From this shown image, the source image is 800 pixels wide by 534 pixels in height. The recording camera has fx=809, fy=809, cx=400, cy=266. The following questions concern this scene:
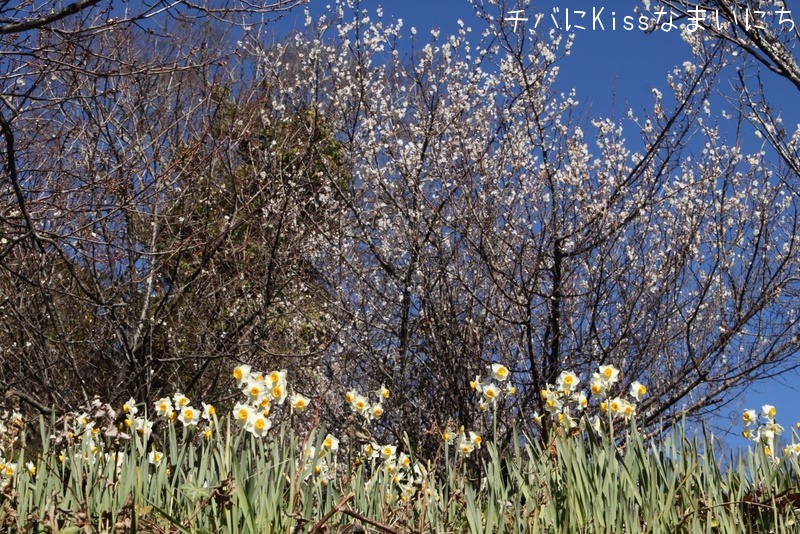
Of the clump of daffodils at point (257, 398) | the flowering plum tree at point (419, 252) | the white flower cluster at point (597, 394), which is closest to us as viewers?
the clump of daffodils at point (257, 398)

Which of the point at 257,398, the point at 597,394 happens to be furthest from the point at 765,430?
the point at 257,398

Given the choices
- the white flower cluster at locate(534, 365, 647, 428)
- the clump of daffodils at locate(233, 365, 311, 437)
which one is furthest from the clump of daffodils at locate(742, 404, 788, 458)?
the clump of daffodils at locate(233, 365, 311, 437)

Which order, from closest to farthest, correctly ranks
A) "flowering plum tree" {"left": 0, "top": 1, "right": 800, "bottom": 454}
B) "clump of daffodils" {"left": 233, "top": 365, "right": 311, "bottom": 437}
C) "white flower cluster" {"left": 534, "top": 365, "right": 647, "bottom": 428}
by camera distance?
"clump of daffodils" {"left": 233, "top": 365, "right": 311, "bottom": 437}
"white flower cluster" {"left": 534, "top": 365, "right": 647, "bottom": 428}
"flowering plum tree" {"left": 0, "top": 1, "right": 800, "bottom": 454}

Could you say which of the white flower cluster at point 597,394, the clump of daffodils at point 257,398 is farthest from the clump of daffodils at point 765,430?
the clump of daffodils at point 257,398

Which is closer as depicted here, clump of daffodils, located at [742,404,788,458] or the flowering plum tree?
clump of daffodils, located at [742,404,788,458]

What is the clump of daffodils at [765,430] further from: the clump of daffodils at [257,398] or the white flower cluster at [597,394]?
the clump of daffodils at [257,398]

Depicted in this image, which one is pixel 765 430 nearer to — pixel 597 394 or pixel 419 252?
pixel 597 394

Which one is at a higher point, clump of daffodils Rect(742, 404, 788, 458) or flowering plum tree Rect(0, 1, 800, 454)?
flowering plum tree Rect(0, 1, 800, 454)

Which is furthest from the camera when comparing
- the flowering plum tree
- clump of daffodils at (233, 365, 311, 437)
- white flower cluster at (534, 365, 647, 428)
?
the flowering plum tree

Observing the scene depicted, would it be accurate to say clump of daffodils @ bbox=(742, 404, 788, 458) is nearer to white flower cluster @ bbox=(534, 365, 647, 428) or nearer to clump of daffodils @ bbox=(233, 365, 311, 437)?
white flower cluster @ bbox=(534, 365, 647, 428)

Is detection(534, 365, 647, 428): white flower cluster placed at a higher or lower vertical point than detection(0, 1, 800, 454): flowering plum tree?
lower

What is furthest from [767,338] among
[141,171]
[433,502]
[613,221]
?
[141,171]

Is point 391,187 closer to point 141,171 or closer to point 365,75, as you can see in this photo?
point 365,75

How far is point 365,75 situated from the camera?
803 centimetres
